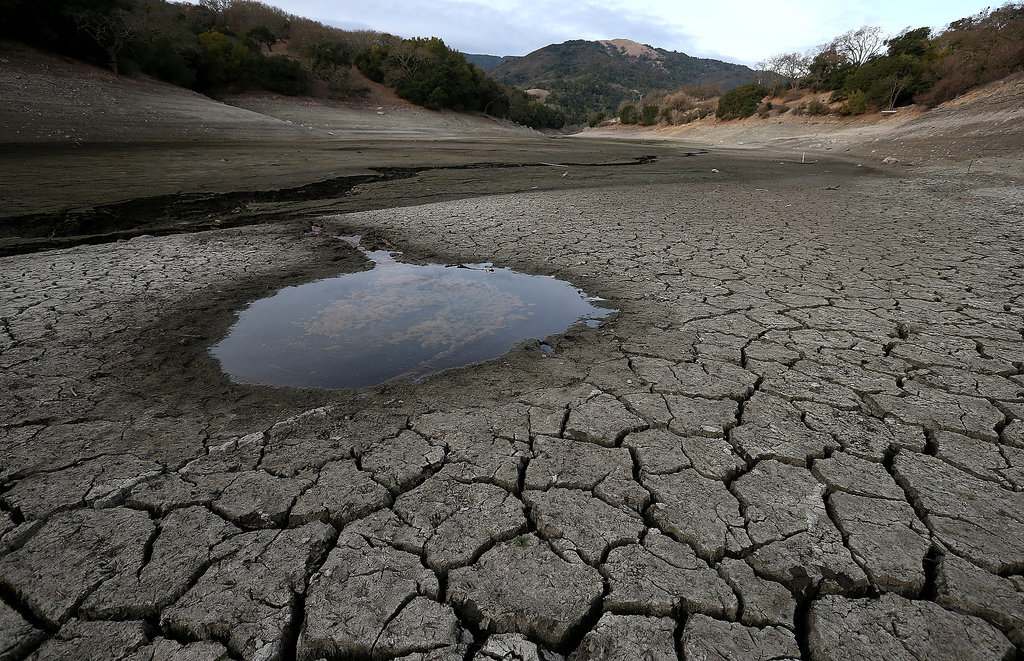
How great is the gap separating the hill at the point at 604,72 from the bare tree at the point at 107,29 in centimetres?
6017

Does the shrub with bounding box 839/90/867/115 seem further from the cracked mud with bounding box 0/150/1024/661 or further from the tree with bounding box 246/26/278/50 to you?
the tree with bounding box 246/26/278/50

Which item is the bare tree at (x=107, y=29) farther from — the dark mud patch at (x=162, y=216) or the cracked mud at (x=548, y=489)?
the cracked mud at (x=548, y=489)

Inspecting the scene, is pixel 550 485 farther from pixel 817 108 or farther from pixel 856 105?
pixel 817 108

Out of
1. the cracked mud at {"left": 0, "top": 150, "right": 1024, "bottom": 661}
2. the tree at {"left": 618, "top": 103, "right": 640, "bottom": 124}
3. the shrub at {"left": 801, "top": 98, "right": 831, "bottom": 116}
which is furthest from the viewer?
the tree at {"left": 618, "top": 103, "right": 640, "bottom": 124}

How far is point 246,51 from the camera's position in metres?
29.5

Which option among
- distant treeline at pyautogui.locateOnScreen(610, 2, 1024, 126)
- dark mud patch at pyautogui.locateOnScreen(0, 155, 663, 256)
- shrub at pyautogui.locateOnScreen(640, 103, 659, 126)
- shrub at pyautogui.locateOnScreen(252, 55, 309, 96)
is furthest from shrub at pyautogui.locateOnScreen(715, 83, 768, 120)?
dark mud patch at pyautogui.locateOnScreen(0, 155, 663, 256)

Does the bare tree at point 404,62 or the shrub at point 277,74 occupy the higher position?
the bare tree at point 404,62

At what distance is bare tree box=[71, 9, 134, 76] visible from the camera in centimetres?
2081

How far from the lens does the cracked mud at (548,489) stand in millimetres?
1299

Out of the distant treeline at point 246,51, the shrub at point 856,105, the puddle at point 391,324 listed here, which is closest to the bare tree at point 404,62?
the distant treeline at point 246,51

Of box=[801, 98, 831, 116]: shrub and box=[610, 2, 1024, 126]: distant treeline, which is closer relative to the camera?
box=[610, 2, 1024, 126]: distant treeline

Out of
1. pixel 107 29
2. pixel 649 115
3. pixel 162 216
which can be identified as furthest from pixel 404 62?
pixel 162 216

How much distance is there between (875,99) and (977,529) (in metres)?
30.0

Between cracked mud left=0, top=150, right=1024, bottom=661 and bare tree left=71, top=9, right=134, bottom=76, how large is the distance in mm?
25567
